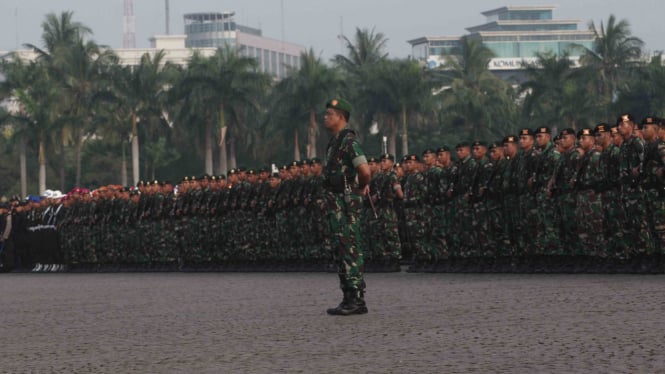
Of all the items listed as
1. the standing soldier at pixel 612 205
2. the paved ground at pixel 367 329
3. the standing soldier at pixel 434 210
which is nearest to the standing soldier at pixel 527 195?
the paved ground at pixel 367 329

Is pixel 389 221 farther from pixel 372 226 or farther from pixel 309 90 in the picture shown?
pixel 309 90

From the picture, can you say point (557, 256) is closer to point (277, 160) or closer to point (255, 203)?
point (255, 203)

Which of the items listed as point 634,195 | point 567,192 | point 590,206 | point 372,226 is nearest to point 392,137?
point 372,226

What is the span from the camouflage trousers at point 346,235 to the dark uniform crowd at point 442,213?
8.8 inches

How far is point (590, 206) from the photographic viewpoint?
50.9 ft

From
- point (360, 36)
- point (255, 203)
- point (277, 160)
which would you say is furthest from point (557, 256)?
point (360, 36)

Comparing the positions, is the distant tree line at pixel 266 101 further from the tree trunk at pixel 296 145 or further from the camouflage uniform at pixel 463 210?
the camouflage uniform at pixel 463 210

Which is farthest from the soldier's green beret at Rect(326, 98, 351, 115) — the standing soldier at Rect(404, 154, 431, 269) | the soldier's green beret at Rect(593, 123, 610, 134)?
the standing soldier at Rect(404, 154, 431, 269)

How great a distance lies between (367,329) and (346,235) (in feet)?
4.97

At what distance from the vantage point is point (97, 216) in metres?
28.1

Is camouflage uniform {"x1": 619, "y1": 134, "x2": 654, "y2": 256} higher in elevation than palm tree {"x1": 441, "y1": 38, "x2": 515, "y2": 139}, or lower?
lower

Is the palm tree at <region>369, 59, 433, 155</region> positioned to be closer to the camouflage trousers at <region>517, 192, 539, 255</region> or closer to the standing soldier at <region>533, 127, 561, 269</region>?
the camouflage trousers at <region>517, 192, 539, 255</region>

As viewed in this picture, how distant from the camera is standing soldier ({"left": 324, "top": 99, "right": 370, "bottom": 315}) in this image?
1118cm

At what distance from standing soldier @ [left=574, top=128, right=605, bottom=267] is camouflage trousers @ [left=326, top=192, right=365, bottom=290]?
5.08 metres
